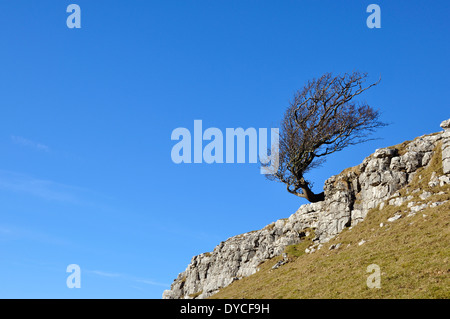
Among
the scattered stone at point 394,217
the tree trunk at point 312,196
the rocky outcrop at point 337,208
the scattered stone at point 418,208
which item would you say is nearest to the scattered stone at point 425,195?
the scattered stone at point 418,208

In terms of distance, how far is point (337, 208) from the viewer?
2076 inches

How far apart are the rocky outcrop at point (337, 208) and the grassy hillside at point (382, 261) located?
59.1 inches

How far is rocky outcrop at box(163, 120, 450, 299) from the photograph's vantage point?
49188 millimetres

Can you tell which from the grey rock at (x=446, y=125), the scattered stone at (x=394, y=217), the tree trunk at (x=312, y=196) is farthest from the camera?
the tree trunk at (x=312, y=196)

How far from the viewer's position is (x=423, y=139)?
51.3 metres

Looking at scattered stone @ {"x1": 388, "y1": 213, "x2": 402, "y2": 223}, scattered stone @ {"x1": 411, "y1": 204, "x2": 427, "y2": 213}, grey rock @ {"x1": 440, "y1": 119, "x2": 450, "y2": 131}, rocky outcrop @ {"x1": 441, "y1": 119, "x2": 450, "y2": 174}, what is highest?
grey rock @ {"x1": 440, "y1": 119, "x2": 450, "y2": 131}

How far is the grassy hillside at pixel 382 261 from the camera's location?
29.1m

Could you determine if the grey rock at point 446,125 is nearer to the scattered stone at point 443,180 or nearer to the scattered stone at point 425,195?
the scattered stone at point 443,180

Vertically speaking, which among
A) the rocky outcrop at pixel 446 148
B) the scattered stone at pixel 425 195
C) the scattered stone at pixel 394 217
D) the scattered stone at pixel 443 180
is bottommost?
the scattered stone at pixel 394 217

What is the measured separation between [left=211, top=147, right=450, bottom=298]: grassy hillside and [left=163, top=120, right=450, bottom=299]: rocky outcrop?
4.92ft

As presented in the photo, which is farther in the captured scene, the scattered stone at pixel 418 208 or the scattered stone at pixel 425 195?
the scattered stone at pixel 425 195

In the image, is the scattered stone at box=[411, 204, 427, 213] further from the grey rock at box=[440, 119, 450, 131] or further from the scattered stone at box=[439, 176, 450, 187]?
the grey rock at box=[440, 119, 450, 131]

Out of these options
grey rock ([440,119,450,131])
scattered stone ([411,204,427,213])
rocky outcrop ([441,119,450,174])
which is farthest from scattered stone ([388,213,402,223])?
grey rock ([440,119,450,131])
